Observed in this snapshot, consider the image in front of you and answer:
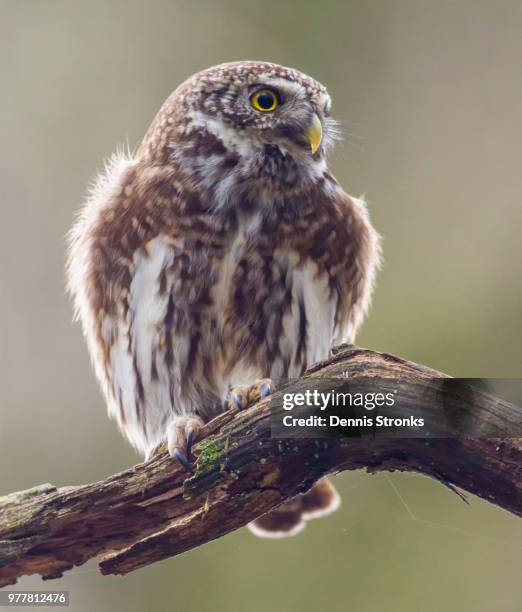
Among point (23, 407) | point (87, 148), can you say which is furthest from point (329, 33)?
point (23, 407)

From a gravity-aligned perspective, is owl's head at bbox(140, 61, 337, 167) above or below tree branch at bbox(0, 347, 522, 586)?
above

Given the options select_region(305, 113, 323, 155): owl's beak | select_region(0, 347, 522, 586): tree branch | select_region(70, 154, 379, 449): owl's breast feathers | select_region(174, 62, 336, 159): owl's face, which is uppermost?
select_region(174, 62, 336, 159): owl's face

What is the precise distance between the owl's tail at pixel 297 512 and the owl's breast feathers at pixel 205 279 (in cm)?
47

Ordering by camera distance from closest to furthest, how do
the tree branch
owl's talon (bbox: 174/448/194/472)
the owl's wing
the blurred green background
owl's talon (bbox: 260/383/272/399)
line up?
the tree branch
owl's talon (bbox: 174/448/194/472)
owl's talon (bbox: 260/383/272/399)
the owl's wing
the blurred green background

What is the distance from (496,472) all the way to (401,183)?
321cm

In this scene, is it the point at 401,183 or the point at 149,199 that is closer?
the point at 149,199

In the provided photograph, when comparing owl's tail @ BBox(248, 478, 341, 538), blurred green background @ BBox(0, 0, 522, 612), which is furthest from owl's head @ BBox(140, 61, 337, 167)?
blurred green background @ BBox(0, 0, 522, 612)

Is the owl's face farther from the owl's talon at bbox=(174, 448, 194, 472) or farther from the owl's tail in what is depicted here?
the owl's tail

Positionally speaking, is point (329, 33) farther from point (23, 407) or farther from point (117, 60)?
point (23, 407)

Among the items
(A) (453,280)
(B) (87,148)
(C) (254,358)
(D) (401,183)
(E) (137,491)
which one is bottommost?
(E) (137,491)

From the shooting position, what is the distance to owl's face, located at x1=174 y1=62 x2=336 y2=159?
9.27 feet

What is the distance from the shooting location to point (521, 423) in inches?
79.3

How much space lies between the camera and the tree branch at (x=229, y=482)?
2.04 meters

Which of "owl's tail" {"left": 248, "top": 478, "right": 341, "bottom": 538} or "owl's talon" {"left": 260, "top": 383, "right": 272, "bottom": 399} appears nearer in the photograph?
"owl's talon" {"left": 260, "top": 383, "right": 272, "bottom": 399}
